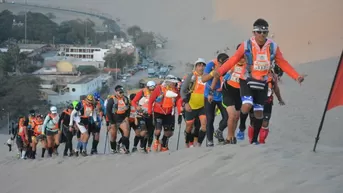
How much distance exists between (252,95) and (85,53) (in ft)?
223

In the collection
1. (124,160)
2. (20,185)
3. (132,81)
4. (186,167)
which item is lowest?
(132,81)

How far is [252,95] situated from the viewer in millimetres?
8398

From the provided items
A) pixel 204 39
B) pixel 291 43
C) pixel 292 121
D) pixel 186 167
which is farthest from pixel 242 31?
pixel 186 167

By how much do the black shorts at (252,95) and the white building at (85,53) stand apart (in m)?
62.8

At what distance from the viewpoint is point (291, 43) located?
201ft

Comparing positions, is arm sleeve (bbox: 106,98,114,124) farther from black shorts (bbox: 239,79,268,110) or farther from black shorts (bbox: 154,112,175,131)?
black shorts (bbox: 239,79,268,110)

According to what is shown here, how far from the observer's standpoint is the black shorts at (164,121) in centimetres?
1204

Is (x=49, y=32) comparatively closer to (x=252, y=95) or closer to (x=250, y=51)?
(x=252, y=95)

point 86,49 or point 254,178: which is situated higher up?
point 254,178

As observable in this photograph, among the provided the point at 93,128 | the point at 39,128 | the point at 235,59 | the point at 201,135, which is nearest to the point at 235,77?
the point at 235,59

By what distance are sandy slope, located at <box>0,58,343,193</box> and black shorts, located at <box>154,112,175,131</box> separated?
1.13 m

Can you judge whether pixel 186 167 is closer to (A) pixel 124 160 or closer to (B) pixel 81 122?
(A) pixel 124 160

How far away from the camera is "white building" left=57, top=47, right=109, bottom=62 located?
72062 millimetres

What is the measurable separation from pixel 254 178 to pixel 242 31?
6934 centimetres
